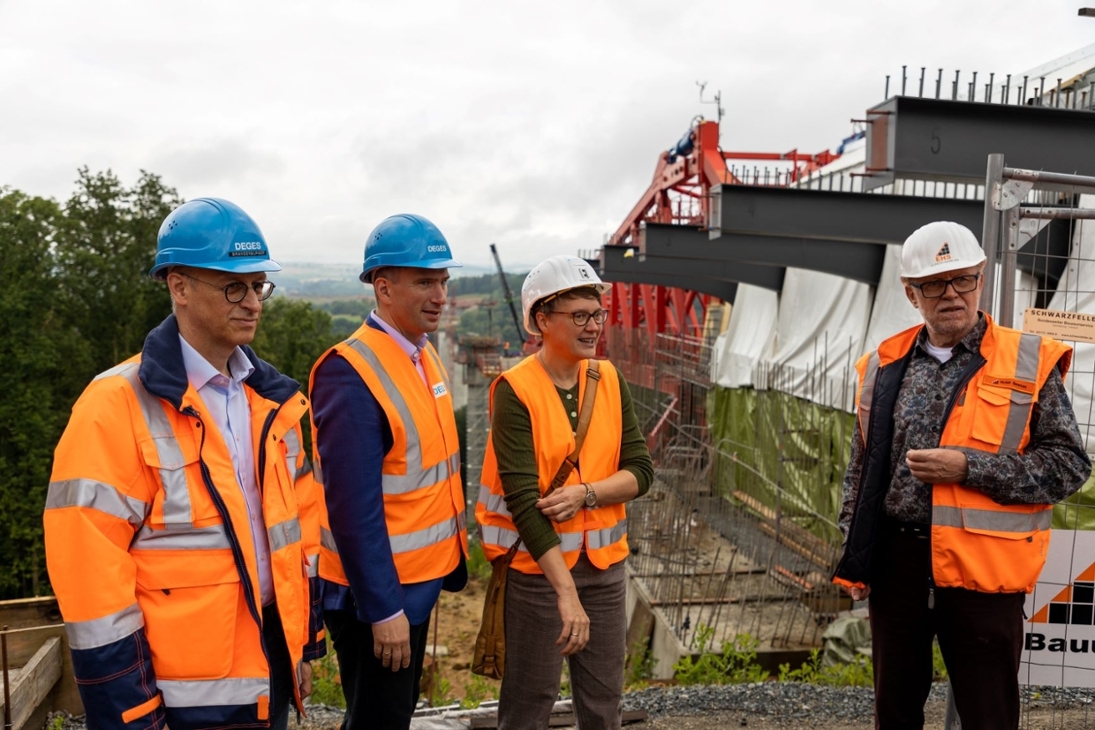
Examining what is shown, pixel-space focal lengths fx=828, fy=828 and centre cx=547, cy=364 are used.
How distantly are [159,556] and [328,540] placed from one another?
2.87 feet

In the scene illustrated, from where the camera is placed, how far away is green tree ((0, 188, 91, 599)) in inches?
830

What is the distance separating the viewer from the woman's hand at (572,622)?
9.23 ft

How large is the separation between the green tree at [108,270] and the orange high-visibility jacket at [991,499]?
26138 mm

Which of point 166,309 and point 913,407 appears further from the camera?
point 166,309

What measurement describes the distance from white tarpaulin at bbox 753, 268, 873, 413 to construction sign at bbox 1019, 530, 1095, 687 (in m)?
8.19

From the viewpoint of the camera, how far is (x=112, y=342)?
2597 centimetres

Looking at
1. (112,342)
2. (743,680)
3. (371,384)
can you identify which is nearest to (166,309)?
(112,342)

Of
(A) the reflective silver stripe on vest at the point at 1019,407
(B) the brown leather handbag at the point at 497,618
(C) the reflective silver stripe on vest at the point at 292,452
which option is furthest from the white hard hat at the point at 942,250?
(C) the reflective silver stripe on vest at the point at 292,452

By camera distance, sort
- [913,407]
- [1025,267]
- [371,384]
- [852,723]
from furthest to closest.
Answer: [1025,267] < [852,723] < [913,407] < [371,384]

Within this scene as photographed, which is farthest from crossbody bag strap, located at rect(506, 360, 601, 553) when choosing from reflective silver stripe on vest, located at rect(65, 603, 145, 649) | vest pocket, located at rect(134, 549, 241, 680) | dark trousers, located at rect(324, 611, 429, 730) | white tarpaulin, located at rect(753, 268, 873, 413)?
white tarpaulin, located at rect(753, 268, 873, 413)

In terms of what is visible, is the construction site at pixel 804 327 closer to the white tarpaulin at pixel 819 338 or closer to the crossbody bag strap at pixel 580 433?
the white tarpaulin at pixel 819 338

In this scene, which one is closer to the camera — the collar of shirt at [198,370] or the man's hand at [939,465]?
the collar of shirt at [198,370]

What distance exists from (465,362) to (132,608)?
1905 inches

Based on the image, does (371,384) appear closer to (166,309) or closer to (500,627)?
(500,627)
